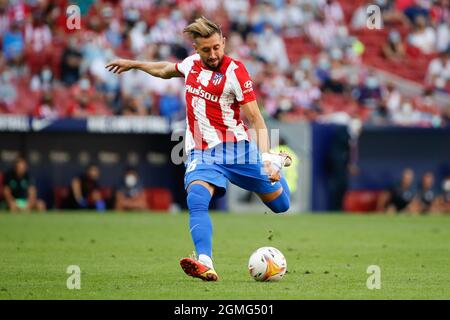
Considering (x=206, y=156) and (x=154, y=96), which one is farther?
(x=154, y=96)

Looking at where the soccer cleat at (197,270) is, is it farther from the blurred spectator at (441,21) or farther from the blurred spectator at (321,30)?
the blurred spectator at (441,21)

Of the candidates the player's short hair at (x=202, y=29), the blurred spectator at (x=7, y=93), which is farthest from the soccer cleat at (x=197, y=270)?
the blurred spectator at (x=7, y=93)

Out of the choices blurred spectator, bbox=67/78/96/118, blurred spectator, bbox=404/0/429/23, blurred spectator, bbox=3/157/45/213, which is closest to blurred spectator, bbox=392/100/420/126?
blurred spectator, bbox=404/0/429/23

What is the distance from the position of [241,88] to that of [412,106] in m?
17.9

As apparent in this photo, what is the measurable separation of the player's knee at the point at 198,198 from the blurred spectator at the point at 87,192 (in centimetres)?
1414

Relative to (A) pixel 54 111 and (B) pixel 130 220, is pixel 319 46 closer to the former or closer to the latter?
(A) pixel 54 111

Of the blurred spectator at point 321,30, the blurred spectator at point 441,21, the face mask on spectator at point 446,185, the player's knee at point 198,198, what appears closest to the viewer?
the player's knee at point 198,198

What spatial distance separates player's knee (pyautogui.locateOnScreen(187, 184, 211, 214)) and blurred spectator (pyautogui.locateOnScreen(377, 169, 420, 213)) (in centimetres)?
1549

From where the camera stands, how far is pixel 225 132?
10297mm

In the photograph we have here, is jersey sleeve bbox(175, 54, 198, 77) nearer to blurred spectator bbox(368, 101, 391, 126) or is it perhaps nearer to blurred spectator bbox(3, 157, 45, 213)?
blurred spectator bbox(3, 157, 45, 213)

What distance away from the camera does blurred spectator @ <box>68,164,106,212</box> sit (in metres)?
24.0

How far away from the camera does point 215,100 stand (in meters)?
10.2

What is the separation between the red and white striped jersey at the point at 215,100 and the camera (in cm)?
1002
